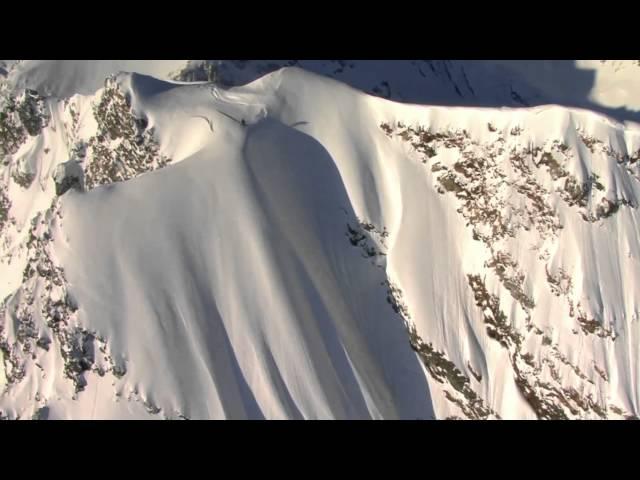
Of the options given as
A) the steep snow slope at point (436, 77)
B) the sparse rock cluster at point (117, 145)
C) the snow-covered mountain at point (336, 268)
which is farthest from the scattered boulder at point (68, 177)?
the steep snow slope at point (436, 77)

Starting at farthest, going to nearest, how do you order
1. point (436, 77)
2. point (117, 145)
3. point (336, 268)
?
point (436, 77), point (117, 145), point (336, 268)

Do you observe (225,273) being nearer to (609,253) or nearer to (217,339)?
(217,339)

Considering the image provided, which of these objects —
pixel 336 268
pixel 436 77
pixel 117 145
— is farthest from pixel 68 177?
pixel 436 77

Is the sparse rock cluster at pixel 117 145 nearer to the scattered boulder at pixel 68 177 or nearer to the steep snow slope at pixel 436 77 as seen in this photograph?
the scattered boulder at pixel 68 177

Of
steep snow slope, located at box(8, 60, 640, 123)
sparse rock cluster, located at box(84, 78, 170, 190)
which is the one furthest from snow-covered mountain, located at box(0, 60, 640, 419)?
steep snow slope, located at box(8, 60, 640, 123)

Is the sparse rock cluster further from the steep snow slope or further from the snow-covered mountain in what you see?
the steep snow slope

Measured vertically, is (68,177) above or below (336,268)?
above

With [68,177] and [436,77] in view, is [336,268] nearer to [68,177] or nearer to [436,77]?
[68,177]

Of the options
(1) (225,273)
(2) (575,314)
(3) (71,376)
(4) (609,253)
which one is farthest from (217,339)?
(4) (609,253)
